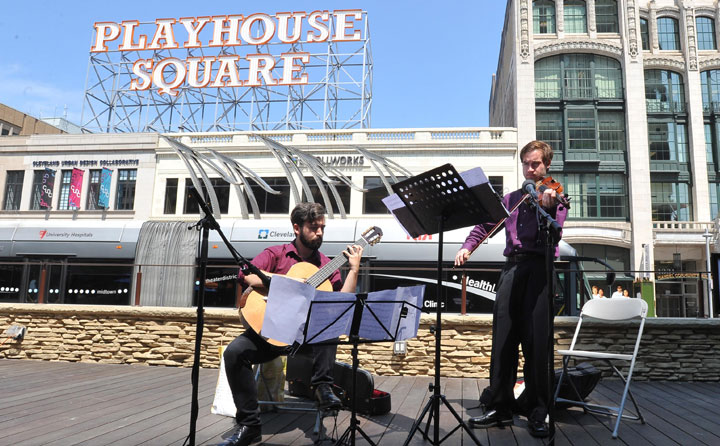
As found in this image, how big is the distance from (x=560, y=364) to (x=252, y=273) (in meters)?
4.54

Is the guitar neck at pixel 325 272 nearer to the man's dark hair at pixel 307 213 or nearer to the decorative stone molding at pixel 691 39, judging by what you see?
the man's dark hair at pixel 307 213

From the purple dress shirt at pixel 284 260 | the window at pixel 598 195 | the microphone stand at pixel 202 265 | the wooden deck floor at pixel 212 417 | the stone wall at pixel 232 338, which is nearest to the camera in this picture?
the microphone stand at pixel 202 265

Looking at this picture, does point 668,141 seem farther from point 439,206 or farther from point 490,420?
point 439,206

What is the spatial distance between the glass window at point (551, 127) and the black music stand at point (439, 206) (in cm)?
2379

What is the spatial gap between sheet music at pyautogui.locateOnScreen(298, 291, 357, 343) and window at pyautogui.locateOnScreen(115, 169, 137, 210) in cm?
2598

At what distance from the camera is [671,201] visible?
2538 cm

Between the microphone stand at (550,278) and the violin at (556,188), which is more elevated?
the violin at (556,188)

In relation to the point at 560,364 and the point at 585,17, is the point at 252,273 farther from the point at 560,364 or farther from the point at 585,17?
the point at 585,17

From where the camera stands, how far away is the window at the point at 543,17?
87.3 feet

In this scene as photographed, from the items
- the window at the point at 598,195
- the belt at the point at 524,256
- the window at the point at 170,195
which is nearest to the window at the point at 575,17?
the window at the point at 598,195

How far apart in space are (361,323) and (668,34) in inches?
1242

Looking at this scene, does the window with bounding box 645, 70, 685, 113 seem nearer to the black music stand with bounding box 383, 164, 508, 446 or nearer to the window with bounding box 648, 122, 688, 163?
the window with bounding box 648, 122, 688, 163

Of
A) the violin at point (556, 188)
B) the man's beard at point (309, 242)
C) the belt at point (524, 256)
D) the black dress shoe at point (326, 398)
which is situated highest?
the violin at point (556, 188)

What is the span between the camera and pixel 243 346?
343 cm
